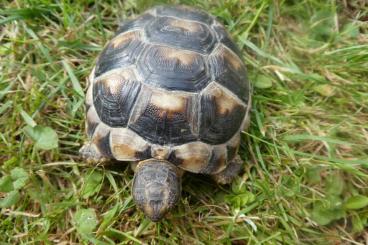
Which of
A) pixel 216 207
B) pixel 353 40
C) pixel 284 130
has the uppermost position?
pixel 353 40

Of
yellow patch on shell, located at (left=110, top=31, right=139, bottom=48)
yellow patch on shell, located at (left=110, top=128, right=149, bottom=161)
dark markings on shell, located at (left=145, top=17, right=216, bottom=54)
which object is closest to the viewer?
yellow patch on shell, located at (left=110, top=128, right=149, bottom=161)

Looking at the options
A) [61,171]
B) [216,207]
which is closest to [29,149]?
[61,171]

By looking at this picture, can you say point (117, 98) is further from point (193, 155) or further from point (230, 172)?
point (230, 172)

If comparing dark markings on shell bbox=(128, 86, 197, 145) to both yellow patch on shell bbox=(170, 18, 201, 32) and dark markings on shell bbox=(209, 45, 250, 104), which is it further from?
yellow patch on shell bbox=(170, 18, 201, 32)

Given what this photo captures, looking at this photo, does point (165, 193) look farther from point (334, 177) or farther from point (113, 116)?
point (334, 177)

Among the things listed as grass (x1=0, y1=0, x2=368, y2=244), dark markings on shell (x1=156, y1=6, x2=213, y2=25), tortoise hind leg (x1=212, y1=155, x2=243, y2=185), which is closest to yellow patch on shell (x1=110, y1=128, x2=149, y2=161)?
grass (x1=0, y1=0, x2=368, y2=244)

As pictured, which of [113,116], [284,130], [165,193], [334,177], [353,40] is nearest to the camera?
[165,193]

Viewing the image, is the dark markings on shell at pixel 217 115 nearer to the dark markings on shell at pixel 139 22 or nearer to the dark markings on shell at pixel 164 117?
the dark markings on shell at pixel 164 117
